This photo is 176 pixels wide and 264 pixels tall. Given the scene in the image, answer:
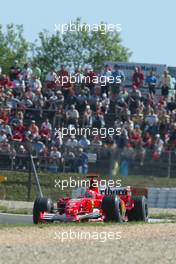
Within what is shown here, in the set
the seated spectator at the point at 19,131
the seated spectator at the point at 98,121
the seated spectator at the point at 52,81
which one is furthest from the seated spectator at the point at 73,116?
the seated spectator at the point at 52,81

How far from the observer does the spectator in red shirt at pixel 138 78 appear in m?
35.3

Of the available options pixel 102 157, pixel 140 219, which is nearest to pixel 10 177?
pixel 102 157

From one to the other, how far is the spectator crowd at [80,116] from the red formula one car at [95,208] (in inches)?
309

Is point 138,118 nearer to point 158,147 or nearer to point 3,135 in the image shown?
point 158,147

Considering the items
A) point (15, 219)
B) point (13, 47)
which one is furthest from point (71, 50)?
point (15, 219)

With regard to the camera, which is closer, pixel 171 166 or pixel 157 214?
pixel 157 214

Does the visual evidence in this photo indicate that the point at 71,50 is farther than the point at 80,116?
Yes

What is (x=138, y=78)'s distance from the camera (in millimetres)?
35531

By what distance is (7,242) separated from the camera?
16156mm

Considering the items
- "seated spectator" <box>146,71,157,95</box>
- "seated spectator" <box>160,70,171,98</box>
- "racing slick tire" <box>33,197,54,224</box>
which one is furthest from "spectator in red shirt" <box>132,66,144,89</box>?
"racing slick tire" <box>33,197,54,224</box>

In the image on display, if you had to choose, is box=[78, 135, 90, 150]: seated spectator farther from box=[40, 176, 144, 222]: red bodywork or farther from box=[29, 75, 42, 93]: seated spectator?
box=[40, 176, 144, 222]: red bodywork

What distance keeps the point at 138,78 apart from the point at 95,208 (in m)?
14.2

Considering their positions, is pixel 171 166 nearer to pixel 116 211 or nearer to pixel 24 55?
pixel 116 211

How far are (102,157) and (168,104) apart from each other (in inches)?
194
